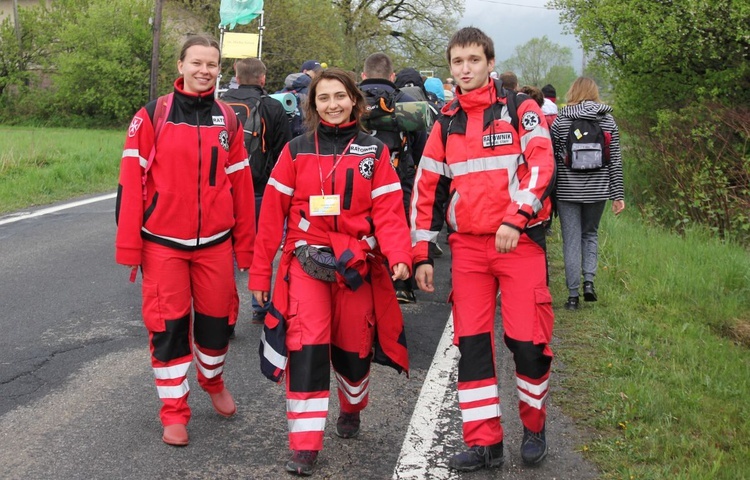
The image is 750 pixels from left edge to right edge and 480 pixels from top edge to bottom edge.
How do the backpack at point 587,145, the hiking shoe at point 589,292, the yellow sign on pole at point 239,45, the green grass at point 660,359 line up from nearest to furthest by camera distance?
the green grass at point 660,359 < the backpack at point 587,145 < the hiking shoe at point 589,292 < the yellow sign on pole at point 239,45

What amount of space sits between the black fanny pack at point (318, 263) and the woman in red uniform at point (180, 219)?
566 mm

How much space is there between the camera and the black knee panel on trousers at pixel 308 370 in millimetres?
4031

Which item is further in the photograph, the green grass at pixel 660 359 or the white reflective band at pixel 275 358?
the green grass at pixel 660 359

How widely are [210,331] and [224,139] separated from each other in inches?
39.9

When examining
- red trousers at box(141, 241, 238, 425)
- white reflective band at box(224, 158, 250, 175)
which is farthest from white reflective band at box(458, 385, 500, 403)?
white reflective band at box(224, 158, 250, 175)

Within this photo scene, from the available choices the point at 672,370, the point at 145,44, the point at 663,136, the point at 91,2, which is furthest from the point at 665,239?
the point at 91,2

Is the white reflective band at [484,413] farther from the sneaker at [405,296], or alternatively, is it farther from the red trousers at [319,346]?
the sneaker at [405,296]

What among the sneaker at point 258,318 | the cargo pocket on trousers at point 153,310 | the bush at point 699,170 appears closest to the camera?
the cargo pocket on trousers at point 153,310

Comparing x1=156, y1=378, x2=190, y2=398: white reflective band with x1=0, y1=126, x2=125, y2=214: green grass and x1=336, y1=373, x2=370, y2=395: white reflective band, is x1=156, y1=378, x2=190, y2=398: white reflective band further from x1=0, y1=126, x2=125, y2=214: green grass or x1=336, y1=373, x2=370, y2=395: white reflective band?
x1=0, y1=126, x2=125, y2=214: green grass

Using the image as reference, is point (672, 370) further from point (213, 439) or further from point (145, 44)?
point (145, 44)

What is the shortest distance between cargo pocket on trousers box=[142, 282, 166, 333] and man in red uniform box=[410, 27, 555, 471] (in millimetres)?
1334

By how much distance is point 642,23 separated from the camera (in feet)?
53.7

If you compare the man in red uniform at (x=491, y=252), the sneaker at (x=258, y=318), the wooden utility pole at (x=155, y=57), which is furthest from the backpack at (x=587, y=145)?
the wooden utility pole at (x=155, y=57)

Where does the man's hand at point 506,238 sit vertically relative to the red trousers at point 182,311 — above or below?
above
